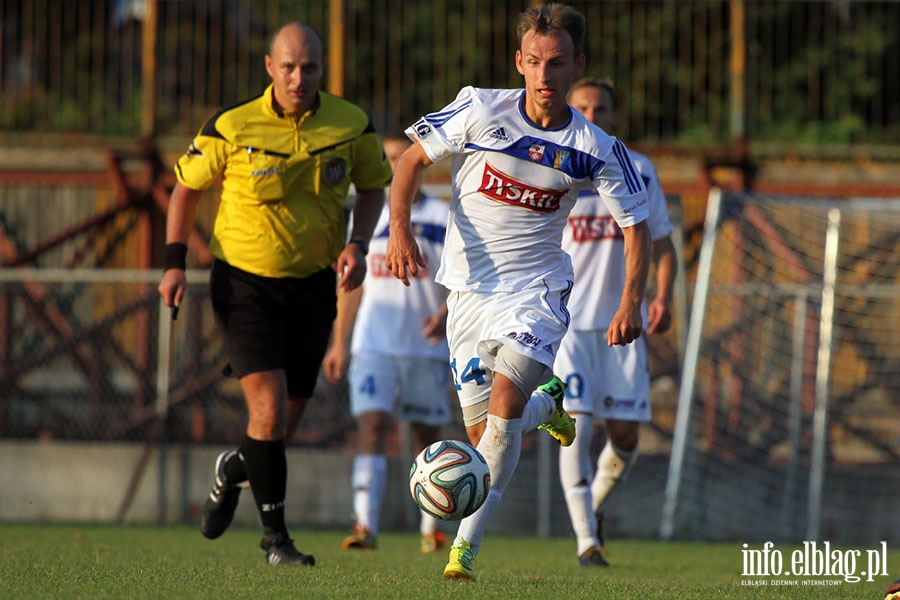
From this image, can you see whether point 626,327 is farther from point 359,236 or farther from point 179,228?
point 179,228

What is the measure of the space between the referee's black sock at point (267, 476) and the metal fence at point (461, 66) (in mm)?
9268

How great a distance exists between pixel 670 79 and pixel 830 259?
5392 mm

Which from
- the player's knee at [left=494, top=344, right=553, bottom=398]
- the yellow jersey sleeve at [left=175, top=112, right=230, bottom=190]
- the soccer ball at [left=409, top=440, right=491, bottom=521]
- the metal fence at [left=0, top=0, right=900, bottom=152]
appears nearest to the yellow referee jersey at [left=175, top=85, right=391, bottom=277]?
the yellow jersey sleeve at [left=175, top=112, right=230, bottom=190]

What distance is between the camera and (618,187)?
5887mm

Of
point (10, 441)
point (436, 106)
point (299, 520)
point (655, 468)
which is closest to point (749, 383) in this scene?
point (655, 468)

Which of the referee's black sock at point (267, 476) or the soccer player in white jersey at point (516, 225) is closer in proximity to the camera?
the soccer player in white jersey at point (516, 225)

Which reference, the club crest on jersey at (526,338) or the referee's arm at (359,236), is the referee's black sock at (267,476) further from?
the club crest on jersey at (526,338)

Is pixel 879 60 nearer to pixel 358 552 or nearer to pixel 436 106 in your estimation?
pixel 436 106

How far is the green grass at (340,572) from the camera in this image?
5.21 m

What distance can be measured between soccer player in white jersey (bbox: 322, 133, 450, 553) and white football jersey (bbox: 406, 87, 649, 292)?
2.88 metres

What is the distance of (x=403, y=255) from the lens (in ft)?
18.3

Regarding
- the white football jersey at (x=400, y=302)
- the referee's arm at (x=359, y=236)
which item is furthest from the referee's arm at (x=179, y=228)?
the white football jersey at (x=400, y=302)

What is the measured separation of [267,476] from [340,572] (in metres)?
0.64

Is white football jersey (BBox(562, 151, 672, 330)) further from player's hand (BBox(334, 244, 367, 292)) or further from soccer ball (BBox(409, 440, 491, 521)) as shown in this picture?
soccer ball (BBox(409, 440, 491, 521))
